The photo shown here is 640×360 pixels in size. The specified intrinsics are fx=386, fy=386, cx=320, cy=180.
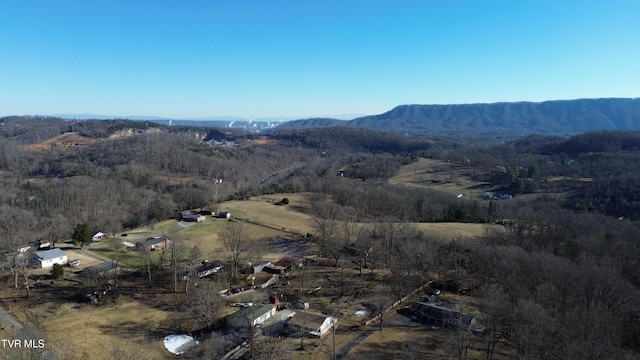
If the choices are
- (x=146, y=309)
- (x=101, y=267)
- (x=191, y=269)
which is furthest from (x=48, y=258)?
(x=146, y=309)

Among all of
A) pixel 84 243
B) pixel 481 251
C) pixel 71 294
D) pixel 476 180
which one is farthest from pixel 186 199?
pixel 476 180

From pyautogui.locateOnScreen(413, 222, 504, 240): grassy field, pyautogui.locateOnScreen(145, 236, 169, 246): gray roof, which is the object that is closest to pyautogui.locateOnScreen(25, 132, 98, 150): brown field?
pyautogui.locateOnScreen(145, 236, 169, 246): gray roof

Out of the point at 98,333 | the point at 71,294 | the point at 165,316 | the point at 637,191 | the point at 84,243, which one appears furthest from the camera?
the point at 637,191

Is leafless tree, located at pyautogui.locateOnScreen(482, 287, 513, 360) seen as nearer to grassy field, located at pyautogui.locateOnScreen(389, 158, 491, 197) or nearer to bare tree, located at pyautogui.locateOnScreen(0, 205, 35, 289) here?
bare tree, located at pyautogui.locateOnScreen(0, 205, 35, 289)

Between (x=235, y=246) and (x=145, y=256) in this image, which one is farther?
(x=235, y=246)

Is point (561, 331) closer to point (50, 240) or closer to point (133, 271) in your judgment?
point (133, 271)

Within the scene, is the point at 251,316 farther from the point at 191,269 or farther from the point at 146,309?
the point at 191,269
